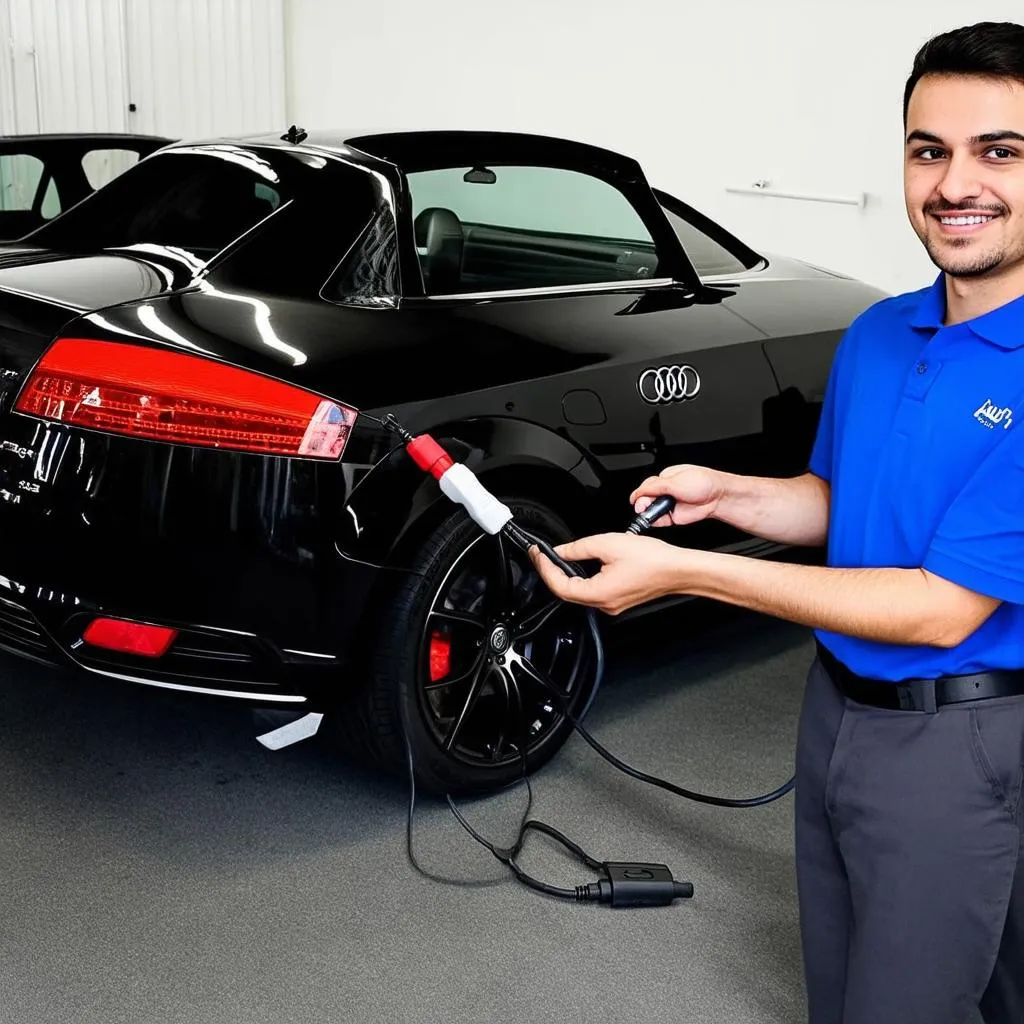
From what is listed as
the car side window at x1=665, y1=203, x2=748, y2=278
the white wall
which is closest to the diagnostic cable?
the car side window at x1=665, y1=203, x2=748, y2=278

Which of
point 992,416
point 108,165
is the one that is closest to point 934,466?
point 992,416

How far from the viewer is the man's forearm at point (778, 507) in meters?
1.90

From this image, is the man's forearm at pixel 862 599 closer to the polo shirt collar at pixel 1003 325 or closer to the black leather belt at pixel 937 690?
the black leather belt at pixel 937 690

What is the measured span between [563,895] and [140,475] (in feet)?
3.42

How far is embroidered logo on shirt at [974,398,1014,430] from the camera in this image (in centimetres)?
150

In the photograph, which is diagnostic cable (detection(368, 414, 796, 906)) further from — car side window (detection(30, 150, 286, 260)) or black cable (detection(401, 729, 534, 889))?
car side window (detection(30, 150, 286, 260))

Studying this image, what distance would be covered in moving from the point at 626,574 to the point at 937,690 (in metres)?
0.38

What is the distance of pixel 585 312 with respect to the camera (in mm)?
2916

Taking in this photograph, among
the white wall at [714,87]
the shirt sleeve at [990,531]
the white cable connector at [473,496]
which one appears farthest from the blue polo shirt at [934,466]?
the white wall at [714,87]

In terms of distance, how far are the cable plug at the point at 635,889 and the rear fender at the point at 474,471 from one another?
67 cm

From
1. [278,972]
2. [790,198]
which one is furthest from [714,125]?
[278,972]

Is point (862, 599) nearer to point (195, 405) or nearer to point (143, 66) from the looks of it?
point (195, 405)

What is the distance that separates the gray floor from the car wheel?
125 millimetres

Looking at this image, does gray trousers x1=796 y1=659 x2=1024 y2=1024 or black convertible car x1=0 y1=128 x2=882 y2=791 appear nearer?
gray trousers x1=796 y1=659 x2=1024 y2=1024
